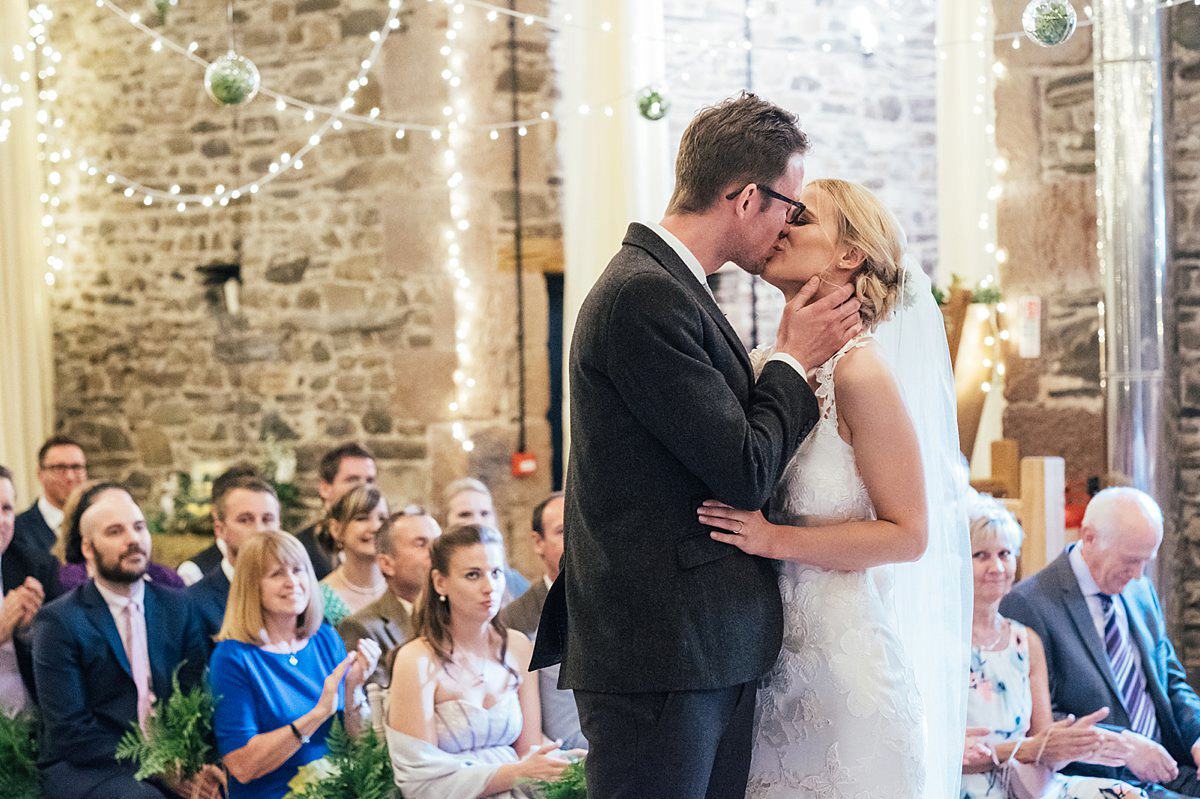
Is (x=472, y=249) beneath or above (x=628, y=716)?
above

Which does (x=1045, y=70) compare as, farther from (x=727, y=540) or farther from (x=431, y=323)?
(x=727, y=540)

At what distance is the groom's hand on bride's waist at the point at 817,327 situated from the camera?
2.40m

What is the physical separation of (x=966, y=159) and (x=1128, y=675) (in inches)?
172

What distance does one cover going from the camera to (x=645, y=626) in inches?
87.4

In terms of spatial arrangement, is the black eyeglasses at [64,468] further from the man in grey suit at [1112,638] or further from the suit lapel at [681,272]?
the suit lapel at [681,272]

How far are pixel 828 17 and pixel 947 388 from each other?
6.13m

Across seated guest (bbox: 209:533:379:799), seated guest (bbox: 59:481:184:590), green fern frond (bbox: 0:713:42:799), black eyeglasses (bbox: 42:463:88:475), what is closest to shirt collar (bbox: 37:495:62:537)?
black eyeglasses (bbox: 42:463:88:475)

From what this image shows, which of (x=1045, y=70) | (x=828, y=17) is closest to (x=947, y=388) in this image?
(x=1045, y=70)

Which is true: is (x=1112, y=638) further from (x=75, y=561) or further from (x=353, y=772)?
(x=75, y=561)

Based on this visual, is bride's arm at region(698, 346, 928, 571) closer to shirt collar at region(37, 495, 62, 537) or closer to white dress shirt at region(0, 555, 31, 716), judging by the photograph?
white dress shirt at region(0, 555, 31, 716)

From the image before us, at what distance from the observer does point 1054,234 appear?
616 cm

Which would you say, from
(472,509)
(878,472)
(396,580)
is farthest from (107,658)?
(878,472)

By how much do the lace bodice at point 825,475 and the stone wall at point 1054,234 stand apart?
153 inches

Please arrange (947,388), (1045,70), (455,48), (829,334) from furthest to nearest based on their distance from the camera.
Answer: (455,48)
(1045,70)
(947,388)
(829,334)
